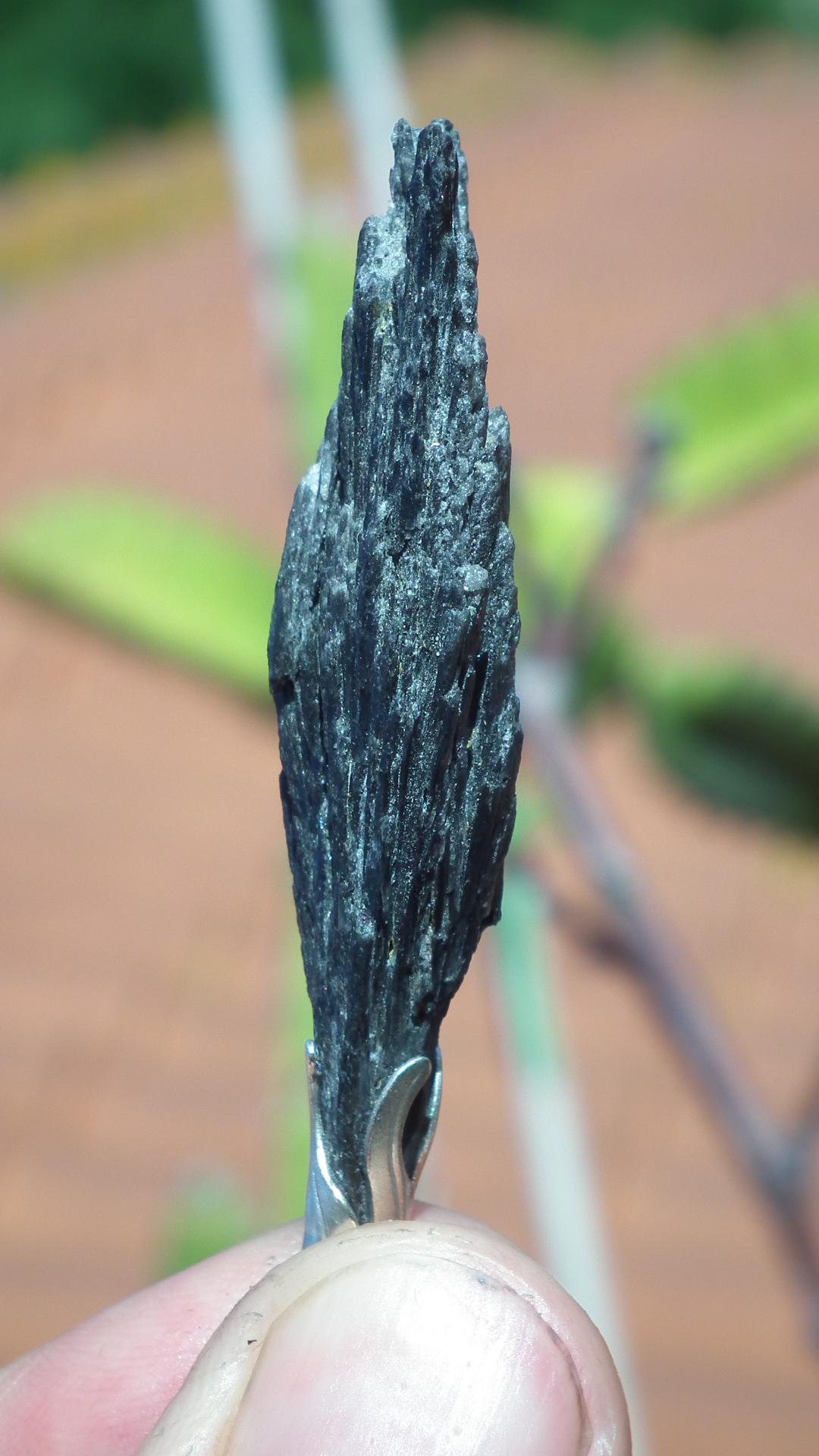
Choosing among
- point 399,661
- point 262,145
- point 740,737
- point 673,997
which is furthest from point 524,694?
point 262,145

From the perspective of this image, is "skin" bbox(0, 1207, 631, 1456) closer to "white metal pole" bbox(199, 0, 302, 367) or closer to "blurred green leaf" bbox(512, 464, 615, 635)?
"blurred green leaf" bbox(512, 464, 615, 635)

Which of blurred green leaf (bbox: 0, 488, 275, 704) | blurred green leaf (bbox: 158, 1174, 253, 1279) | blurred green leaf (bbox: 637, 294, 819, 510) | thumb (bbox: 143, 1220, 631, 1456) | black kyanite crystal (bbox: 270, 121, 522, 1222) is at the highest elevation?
blurred green leaf (bbox: 637, 294, 819, 510)

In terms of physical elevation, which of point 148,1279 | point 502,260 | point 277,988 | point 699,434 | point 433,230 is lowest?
point 148,1279

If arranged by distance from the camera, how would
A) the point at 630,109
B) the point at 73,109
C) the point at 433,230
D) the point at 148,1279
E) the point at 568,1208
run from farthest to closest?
the point at 630,109, the point at 73,109, the point at 148,1279, the point at 568,1208, the point at 433,230

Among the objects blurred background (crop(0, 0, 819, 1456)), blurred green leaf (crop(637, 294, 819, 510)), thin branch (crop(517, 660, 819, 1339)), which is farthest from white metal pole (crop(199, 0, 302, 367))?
thin branch (crop(517, 660, 819, 1339))

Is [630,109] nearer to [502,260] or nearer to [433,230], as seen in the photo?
[502,260]

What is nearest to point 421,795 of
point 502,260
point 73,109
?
point 502,260

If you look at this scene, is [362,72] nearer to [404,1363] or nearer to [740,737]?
[740,737]

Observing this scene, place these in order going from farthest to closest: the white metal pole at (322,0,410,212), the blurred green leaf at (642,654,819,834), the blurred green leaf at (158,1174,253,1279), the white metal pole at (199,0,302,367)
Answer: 1. the white metal pole at (322,0,410,212)
2. the white metal pole at (199,0,302,367)
3. the blurred green leaf at (158,1174,253,1279)
4. the blurred green leaf at (642,654,819,834)
